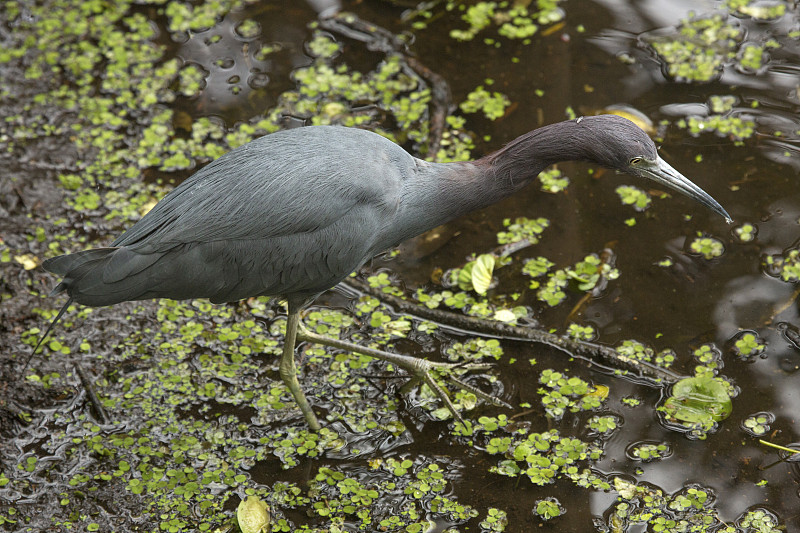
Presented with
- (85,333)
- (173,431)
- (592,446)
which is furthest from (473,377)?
(85,333)

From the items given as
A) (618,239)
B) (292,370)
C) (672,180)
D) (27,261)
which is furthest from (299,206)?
(27,261)

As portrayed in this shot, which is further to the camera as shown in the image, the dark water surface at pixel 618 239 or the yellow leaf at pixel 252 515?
the dark water surface at pixel 618 239

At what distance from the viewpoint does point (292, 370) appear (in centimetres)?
452

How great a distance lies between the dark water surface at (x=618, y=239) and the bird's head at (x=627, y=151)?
103 cm

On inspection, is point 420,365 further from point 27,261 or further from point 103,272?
point 27,261

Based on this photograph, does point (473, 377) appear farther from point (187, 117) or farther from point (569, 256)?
point (187, 117)

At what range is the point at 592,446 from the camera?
14.2 feet

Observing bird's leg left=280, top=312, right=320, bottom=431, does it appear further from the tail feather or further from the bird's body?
the tail feather

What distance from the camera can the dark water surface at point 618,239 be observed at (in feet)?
13.8

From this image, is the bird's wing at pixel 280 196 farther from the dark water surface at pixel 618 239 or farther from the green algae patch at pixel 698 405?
the green algae patch at pixel 698 405

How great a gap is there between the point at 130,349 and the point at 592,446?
2.65 meters

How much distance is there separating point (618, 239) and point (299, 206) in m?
2.18

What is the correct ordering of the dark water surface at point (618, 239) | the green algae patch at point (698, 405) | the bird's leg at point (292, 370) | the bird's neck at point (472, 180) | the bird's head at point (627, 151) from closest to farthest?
1. the bird's head at point (627, 151)
2. the bird's neck at point (472, 180)
3. the dark water surface at point (618, 239)
4. the green algae patch at point (698, 405)
5. the bird's leg at point (292, 370)

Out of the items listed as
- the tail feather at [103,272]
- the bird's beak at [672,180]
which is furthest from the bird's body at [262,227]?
the bird's beak at [672,180]
